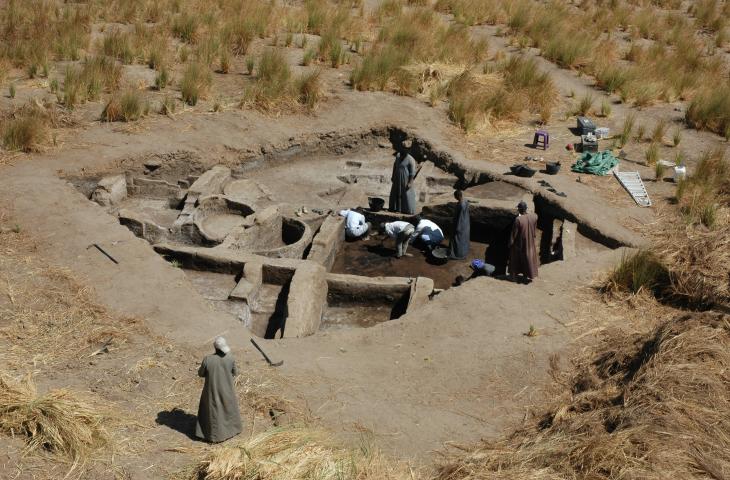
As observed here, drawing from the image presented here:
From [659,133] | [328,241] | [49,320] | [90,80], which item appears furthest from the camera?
[90,80]

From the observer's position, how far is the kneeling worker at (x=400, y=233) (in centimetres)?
1201

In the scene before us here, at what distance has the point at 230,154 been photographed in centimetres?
1424

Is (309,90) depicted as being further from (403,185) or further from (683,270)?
(683,270)

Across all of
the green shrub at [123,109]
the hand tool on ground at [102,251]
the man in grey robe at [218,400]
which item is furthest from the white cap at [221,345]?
the green shrub at [123,109]

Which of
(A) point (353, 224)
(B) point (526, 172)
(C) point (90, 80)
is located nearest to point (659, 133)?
(B) point (526, 172)

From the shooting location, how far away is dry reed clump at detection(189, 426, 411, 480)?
6035mm

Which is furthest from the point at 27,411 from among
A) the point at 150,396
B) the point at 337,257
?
the point at 337,257

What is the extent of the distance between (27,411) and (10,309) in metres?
2.44

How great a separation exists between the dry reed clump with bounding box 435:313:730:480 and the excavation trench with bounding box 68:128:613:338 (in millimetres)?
2764

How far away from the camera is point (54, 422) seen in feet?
21.1

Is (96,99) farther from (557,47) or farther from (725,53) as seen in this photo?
(725,53)

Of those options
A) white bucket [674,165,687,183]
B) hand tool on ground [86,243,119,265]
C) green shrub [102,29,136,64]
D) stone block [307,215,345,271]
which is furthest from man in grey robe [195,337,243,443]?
green shrub [102,29,136,64]

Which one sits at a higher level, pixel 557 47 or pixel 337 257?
pixel 557 47

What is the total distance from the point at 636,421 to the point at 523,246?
11.6 ft
